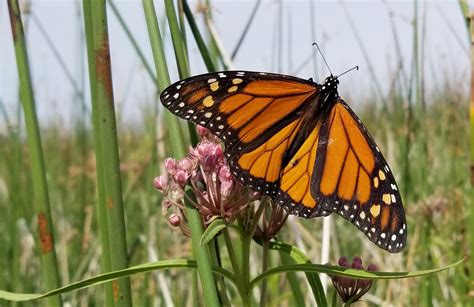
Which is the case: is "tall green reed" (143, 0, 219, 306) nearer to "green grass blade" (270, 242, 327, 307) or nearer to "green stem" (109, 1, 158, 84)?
"green grass blade" (270, 242, 327, 307)

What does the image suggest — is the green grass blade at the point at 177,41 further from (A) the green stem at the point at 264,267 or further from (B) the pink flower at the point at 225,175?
(A) the green stem at the point at 264,267

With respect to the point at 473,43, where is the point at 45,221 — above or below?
below

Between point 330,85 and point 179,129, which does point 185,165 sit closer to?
point 179,129

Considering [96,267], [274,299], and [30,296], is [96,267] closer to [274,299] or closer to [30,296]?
[274,299]

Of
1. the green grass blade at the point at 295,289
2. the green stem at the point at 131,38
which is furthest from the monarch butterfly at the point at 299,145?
the green stem at the point at 131,38

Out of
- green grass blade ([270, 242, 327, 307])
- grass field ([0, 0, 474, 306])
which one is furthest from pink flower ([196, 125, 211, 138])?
green grass blade ([270, 242, 327, 307])

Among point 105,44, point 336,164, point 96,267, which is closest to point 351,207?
point 336,164
